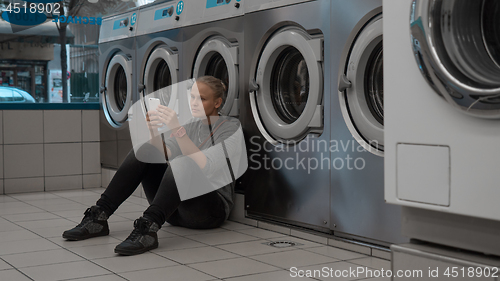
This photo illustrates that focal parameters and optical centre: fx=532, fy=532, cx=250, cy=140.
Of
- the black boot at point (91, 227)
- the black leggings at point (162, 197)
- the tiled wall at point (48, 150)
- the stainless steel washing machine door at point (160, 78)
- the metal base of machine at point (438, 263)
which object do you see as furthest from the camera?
the tiled wall at point (48, 150)

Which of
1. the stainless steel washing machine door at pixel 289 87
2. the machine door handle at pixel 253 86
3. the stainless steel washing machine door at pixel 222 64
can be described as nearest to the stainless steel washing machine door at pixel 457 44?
the stainless steel washing machine door at pixel 289 87

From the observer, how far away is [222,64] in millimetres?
3102

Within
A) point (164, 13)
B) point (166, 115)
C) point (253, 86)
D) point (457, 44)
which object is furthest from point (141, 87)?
point (457, 44)

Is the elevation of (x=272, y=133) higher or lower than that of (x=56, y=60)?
lower

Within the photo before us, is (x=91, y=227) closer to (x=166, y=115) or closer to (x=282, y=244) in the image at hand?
(x=166, y=115)

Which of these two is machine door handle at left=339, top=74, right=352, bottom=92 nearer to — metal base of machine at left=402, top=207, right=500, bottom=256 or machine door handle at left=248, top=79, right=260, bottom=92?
machine door handle at left=248, top=79, right=260, bottom=92

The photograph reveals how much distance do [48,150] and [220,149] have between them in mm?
2097

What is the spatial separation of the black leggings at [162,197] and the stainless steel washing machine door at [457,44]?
4.60 feet

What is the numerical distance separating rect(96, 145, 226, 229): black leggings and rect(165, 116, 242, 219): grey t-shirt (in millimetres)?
58

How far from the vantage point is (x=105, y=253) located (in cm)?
217

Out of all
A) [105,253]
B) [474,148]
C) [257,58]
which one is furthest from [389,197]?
[257,58]

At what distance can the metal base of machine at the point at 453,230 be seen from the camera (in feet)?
3.37

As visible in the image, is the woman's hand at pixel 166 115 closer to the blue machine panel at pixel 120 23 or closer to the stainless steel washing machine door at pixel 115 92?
the stainless steel washing machine door at pixel 115 92

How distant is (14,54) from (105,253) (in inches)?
99.8
